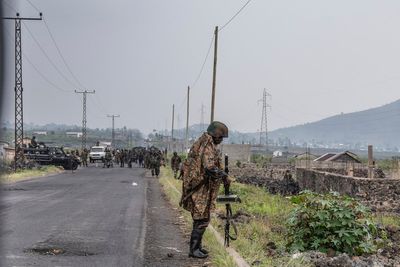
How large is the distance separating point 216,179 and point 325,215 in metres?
2.36

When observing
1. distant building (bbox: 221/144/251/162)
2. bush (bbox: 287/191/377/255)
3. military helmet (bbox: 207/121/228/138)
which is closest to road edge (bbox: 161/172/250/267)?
bush (bbox: 287/191/377/255)

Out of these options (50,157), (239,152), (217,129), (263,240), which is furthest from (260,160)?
(217,129)

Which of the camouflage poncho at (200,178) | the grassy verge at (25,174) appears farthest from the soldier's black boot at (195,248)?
the grassy verge at (25,174)

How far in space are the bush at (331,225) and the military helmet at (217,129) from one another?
2.23m

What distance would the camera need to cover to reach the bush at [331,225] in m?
10.6

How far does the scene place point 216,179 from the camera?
9.32 metres

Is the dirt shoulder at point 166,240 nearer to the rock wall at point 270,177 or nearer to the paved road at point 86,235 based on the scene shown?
the paved road at point 86,235

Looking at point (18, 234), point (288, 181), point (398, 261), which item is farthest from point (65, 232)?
point (288, 181)

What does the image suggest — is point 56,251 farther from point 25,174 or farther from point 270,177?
point 270,177

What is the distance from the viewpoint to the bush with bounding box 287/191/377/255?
34.7 ft

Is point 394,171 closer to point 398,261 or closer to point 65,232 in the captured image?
point 398,261

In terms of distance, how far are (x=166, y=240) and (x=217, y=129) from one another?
10.2ft

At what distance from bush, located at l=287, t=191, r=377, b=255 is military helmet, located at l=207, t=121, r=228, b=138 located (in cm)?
223

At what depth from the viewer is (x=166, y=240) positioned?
11.7 m
